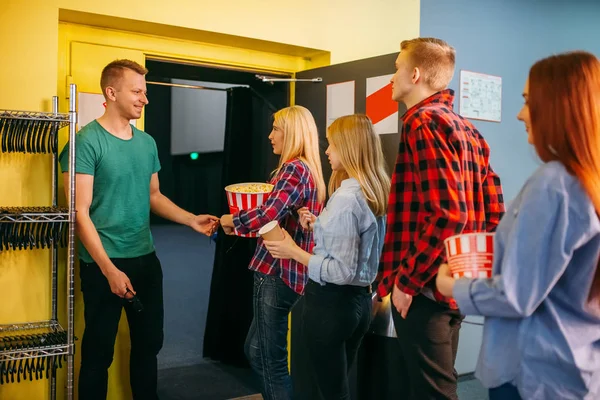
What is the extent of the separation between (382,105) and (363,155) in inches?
38.1

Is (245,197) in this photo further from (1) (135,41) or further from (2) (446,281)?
(2) (446,281)

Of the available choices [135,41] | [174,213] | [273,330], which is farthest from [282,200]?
[135,41]

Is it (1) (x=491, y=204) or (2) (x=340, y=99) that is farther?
(2) (x=340, y=99)

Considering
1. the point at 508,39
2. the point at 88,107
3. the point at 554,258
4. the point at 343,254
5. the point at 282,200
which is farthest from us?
the point at 508,39

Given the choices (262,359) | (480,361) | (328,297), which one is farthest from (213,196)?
(480,361)

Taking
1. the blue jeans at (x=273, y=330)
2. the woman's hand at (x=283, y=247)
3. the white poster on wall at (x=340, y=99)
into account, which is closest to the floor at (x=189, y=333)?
the blue jeans at (x=273, y=330)

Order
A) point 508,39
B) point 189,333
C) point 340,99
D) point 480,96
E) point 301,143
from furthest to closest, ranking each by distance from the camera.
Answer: point 189,333, point 508,39, point 480,96, point 340,99, point 301,143

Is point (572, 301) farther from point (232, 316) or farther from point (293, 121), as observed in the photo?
point (232, 316)

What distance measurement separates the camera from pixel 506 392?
4.11 feet

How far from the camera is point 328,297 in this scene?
81.8 inches

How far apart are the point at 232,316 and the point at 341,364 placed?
170 cm

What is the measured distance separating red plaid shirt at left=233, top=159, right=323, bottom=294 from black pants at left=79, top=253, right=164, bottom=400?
1.75 ft

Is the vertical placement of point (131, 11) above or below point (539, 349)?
above

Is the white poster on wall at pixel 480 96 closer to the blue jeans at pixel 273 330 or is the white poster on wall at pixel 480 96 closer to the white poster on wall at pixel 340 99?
the white poster on wall at pixel 340 99
